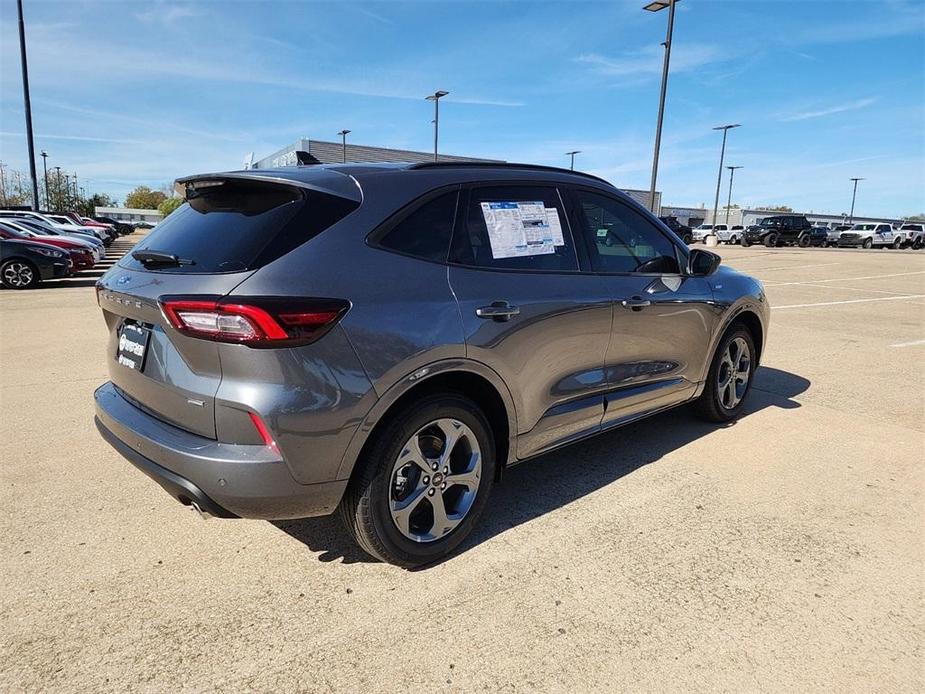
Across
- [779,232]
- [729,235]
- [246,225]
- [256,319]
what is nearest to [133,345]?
[246,225]

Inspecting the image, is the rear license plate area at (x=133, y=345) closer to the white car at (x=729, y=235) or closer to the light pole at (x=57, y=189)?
the white car at (x=729, y=235)

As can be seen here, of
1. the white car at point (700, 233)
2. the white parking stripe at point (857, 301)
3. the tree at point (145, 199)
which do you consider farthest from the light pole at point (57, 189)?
the white parking stripe at point (857, 301)

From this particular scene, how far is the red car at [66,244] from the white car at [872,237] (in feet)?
160

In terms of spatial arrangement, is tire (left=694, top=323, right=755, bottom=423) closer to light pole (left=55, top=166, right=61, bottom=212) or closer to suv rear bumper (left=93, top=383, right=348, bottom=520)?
suv rear bumper (left=93, top=383, right=348, bottom=520)

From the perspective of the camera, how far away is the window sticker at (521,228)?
3.03 m

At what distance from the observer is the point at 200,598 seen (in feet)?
8.37

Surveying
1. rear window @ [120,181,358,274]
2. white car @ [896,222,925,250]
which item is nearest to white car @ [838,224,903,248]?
white car @ [896,222,925,250]

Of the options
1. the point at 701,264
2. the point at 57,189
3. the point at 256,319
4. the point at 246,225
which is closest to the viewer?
the point at 256,319

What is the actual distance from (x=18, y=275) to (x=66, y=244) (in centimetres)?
267

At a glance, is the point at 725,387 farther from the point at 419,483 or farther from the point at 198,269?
the point at 198,269

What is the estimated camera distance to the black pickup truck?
137ft

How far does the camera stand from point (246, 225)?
98.4 inches

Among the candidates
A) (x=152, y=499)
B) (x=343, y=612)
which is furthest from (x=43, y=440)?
(x=343, y=612)

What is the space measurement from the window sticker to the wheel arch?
2.01 feet
